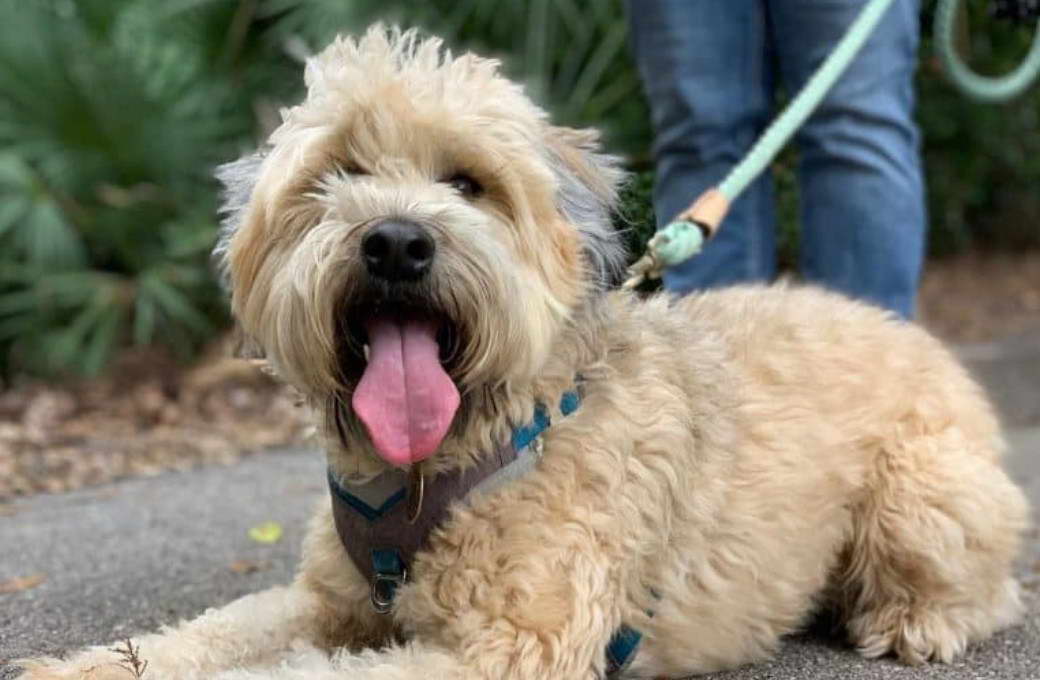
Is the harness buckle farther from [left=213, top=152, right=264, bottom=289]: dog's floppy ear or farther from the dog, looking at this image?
[left=213, top=152, right=264, bottom=289]: dog's floppy ear

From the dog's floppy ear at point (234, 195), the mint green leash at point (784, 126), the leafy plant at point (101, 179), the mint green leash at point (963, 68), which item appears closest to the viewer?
the dog's floppy ear at point (234, 195)

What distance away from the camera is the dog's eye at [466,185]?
2.94 m

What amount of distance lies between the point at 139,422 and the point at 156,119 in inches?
82.6

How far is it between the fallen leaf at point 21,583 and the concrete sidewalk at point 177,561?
0.03 m

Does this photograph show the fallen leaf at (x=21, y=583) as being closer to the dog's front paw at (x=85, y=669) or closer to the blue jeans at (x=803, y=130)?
the dog's front paw at (x=85, y=669)

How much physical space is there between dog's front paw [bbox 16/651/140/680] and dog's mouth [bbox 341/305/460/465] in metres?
0.76

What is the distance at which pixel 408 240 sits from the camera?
2701mm

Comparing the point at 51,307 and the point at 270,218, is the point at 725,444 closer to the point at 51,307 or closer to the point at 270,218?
the point at 270,218

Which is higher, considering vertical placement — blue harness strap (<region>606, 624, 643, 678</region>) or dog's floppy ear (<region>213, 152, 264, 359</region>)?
dog's floppy ear (<region>213, 152, 264, 359</region>)

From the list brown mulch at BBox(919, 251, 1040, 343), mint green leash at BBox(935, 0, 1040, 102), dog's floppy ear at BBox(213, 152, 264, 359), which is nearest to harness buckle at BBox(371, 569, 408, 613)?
dog's floppy ear at BBox(213, 152, 264, 359)

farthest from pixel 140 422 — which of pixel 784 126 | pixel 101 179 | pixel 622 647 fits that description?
pixel 622 647

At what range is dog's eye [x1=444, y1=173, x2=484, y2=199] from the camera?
9.66ft

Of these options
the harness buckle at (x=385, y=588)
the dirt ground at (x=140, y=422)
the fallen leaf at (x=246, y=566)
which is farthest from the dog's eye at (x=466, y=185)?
the dirt ground at (x=140, y=422)

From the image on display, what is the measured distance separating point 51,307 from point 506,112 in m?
6.89
